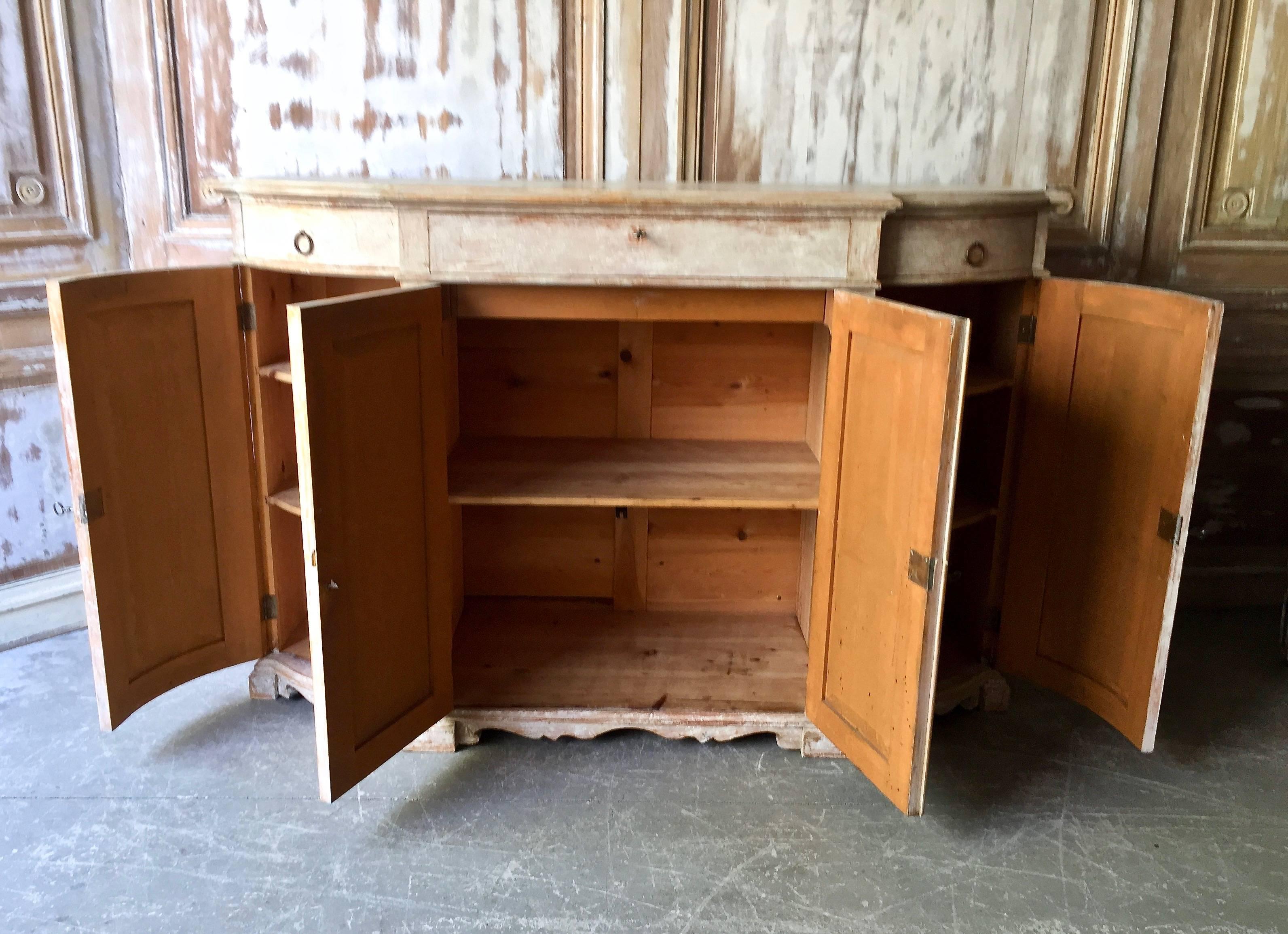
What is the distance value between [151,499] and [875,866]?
1.63 meters

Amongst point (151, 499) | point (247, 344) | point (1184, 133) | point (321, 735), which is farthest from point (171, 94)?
point (1184, 133)

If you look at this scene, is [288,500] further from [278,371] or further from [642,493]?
[642,493]

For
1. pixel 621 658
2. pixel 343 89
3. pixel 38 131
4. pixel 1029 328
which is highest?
pixel 343 89

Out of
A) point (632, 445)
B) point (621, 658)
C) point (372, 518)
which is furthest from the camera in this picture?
point (632, 445)

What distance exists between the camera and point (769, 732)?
222cm

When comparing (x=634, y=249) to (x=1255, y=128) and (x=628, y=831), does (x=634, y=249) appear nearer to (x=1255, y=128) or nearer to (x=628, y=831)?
(x=628, y=831)

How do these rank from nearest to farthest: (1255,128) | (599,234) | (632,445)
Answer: (599,234) < (632,445) < (1255,128)

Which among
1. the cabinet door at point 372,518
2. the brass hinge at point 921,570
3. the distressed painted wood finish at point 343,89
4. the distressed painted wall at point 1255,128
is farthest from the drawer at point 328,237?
the distressed painted wall at point 1255,128

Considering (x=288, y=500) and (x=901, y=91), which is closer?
(x=288, y=500)

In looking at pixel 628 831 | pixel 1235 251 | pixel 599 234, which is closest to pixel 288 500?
pixel 599 234

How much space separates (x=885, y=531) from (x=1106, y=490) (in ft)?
1.91

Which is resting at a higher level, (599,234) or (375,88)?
(375,88)

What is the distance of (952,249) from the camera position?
→ 1990 millimetres

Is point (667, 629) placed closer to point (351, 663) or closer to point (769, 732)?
point (769, 732)
